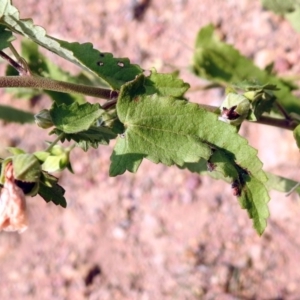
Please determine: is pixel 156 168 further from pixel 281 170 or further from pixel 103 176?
pixel 281 170

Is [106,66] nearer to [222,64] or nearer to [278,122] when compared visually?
[278,122]

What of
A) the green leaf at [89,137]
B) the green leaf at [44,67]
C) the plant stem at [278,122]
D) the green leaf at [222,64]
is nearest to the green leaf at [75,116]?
the green leaf at [89,137]

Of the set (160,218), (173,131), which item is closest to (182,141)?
(173,131)

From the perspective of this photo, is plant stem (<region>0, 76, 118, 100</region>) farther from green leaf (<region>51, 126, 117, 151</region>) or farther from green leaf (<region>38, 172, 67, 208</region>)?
green leaf (<region>38, 172, 67, 208</region>)

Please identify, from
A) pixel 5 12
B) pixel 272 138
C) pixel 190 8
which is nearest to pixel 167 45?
pixel 190 8

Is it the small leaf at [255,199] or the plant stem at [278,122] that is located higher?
the plant stem at [278,122]

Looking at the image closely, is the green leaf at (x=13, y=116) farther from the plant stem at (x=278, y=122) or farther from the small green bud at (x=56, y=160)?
the plant stem at (x=278, y=122)

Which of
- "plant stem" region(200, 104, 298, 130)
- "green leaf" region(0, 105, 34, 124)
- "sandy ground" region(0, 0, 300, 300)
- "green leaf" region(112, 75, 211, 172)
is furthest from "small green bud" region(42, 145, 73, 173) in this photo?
"sandy ground" region(0, 0, 300, 300)
